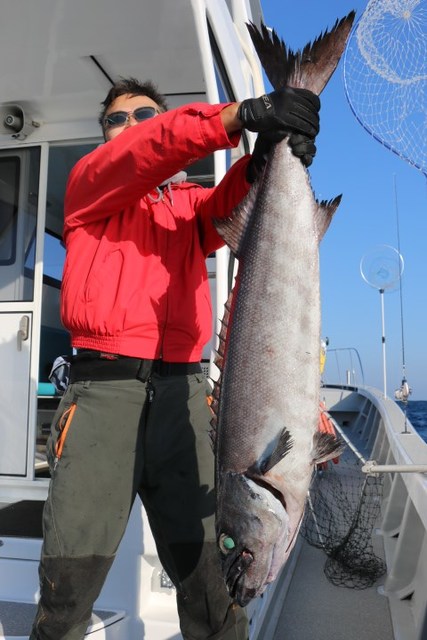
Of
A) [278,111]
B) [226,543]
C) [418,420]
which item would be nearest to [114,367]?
[226,543]

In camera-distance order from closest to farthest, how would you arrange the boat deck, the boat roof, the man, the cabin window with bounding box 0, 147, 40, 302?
the man
the boat roof
the boat deck
the cabin window with bounding box 0, 147, 40, 302

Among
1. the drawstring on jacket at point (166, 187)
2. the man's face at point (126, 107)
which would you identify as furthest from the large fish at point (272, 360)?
the man's face at point (126, 107)

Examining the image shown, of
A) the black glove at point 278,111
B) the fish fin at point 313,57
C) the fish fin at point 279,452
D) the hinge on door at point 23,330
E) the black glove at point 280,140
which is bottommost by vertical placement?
the fish fin at point 279,452

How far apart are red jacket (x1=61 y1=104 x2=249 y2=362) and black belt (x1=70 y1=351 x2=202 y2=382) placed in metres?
0.03

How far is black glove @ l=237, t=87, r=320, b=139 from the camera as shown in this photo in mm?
1814

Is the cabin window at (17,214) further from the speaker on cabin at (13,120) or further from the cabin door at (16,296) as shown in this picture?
the speaker on cabin at (13,120)

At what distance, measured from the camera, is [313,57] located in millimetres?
1955

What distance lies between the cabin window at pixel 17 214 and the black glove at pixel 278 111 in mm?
3072

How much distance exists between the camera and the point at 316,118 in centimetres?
189

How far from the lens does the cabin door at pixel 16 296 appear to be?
419cm

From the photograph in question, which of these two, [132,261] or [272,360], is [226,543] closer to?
[272,360]

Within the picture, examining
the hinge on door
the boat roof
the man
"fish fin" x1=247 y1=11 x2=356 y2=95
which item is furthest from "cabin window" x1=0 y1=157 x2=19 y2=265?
"fish fin" x1=247 y1=11 x2=356 y2=95

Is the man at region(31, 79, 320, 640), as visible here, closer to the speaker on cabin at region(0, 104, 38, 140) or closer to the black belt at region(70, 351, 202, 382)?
the black belt at region(70, 351, 202, 382)

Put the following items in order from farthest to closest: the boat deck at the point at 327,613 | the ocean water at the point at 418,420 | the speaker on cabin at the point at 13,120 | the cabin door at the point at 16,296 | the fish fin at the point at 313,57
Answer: the ocean water at the point at 418,420 → the speaker on cabin at the point at 13,120 → the cabin door at the point at 16,296 → the boat deck at the point at 327,613 → the fish fin at the point at 313,57
